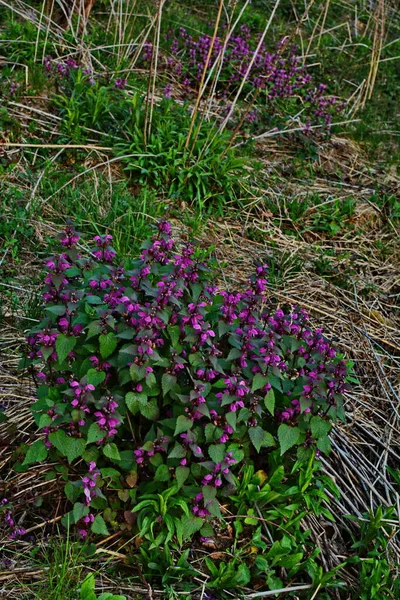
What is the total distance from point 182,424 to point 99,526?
427 mm

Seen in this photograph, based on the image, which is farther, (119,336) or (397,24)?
(397,24)

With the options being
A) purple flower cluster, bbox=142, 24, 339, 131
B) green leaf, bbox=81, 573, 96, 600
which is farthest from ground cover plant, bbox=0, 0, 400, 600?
purple flower cluster, bbox=142, 24, 339, 131

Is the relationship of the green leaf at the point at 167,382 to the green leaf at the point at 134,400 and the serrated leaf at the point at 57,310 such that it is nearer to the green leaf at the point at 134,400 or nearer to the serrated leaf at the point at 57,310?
the green leaf at the point at 134,400

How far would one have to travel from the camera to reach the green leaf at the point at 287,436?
2.28 metres

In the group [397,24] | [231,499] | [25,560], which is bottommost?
[25,560]

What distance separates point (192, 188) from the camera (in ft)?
14.0

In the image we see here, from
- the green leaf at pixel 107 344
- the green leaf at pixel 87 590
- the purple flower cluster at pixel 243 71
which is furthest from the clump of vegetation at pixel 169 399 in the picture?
the purple flower cluster at pixel 243 71

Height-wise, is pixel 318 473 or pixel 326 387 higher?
pixel 326 387

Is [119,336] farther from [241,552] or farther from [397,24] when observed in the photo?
[397,24]

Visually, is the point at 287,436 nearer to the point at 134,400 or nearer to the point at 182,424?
the point at 182,424

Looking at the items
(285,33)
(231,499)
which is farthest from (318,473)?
(285,33)

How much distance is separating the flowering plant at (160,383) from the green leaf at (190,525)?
0.05ft

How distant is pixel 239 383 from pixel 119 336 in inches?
16.2

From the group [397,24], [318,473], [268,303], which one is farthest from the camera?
[397,24]
